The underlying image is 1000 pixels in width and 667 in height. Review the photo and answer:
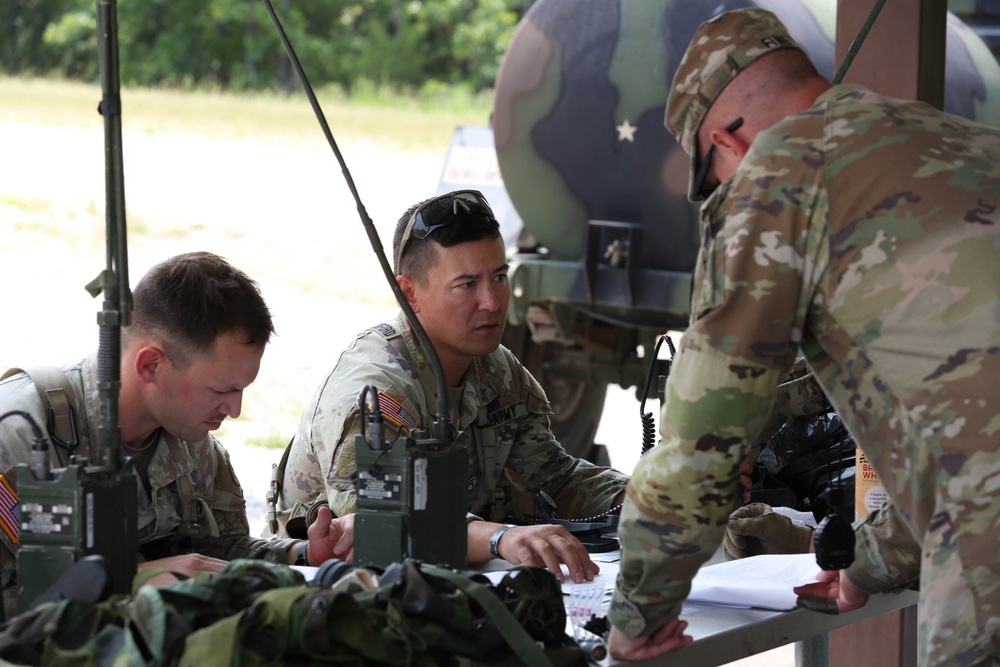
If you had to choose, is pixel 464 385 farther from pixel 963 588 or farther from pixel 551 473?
pixel 963 588

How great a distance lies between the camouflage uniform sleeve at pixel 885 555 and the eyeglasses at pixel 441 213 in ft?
3.84

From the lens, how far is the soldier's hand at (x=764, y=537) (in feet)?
9.07

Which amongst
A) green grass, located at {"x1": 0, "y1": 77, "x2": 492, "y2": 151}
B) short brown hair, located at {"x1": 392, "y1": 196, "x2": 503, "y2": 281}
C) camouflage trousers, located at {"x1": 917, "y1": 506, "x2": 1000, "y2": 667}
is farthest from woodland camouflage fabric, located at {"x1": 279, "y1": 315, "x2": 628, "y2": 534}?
green grass, located at {"x1": 0, "y1": 77, "x2": 492, "y2": 151}

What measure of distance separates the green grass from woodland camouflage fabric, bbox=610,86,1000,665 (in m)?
12.2

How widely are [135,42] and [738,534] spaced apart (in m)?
18.7

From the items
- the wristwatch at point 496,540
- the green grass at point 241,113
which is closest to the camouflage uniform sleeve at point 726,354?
the wristwatch at point 496,540

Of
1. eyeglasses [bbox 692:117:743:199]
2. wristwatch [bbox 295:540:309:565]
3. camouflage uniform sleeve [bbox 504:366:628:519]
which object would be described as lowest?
camouflage uniform sleeve [bbox 504:366:628:519]

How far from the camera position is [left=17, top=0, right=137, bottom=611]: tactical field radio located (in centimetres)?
180

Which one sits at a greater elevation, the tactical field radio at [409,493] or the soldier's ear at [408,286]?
the soldier's ear at [408,286]

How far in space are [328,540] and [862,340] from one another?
3.48 feet

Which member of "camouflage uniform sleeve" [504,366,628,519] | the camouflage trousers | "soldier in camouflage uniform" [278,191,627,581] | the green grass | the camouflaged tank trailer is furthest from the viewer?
the green grass

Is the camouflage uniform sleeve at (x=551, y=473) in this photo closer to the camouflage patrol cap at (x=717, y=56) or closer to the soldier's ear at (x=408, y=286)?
the soldier's ear at (x=408, y=286)

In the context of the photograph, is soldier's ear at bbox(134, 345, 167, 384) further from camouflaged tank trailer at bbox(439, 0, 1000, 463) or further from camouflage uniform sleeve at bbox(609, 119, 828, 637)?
camouflaged tank trailer at bbox(439, 0, 1000, 463)

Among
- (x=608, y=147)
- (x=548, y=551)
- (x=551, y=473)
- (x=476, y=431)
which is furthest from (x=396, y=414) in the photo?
(x=608, y=147)
